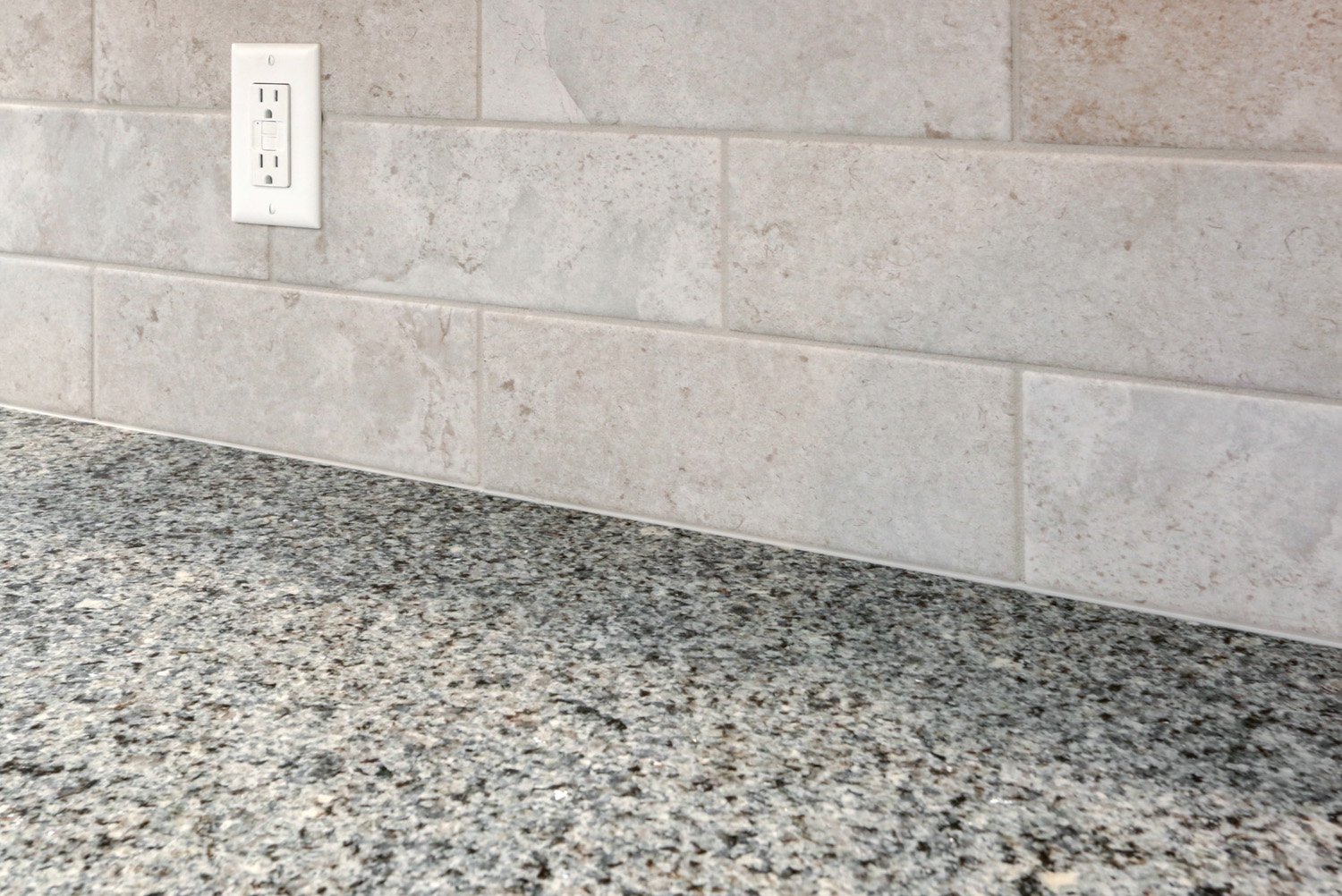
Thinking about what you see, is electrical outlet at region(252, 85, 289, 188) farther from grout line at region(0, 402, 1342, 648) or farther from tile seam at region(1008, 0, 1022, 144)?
tile seam at region(1008, 0, 1022, 144)

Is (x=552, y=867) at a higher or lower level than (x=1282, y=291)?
lower

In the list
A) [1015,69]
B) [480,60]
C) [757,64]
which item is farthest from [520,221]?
[1015,69]

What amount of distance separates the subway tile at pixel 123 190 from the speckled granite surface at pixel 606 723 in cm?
30

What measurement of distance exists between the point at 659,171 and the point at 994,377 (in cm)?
29

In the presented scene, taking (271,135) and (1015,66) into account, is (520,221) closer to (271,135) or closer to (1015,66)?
(271,135)

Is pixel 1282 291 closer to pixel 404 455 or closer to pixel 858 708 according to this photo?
pixel 858 708

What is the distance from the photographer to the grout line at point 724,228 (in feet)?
3.10

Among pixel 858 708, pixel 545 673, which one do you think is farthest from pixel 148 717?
pixel 858 708

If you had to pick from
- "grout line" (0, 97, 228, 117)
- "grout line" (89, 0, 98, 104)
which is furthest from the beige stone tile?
"grout line" (89, 0, 98, 104)

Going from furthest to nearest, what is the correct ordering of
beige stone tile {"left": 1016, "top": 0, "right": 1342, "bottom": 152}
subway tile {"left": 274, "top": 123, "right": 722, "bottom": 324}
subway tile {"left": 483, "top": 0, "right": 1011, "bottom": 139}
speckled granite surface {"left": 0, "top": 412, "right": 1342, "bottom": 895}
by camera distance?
subway tile {"left": 274, "top": 123, "right": 722, "bottom": 324}
subway tile {"left": 483, "top": 0, "right": 1011, "bottom": 139}
beige stone tile {"left": 1016, "top": 0, "right": 1342, "bottom": 152}
speckled granite surface {"left": 0, "top": 412, "right": 1342, "bottom": 895}

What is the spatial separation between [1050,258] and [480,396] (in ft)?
1.52

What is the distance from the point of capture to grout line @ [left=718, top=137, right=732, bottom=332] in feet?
3.10

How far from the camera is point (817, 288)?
92 cm

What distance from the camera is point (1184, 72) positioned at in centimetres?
78
